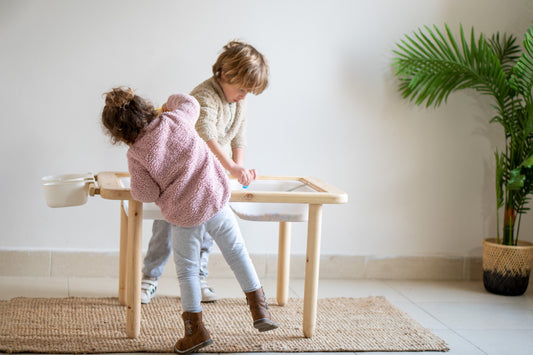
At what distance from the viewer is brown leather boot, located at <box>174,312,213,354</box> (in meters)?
1.86

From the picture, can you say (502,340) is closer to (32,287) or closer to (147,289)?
(147,289)

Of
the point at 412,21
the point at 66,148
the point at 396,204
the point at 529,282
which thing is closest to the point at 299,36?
the point at 412,21

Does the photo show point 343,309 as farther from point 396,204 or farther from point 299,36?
point 299,36

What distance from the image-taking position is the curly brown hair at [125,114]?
1.72 meters

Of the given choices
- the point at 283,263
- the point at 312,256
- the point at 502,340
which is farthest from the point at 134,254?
the point at 502,340

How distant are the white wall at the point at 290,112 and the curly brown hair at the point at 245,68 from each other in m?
0.57

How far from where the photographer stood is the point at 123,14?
2596mm

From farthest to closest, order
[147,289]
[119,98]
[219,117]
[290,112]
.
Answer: [290,112] → [147,289] → [219,117] → [119,98]

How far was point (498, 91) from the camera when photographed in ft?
8.83

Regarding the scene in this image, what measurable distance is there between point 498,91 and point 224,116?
1243 mm

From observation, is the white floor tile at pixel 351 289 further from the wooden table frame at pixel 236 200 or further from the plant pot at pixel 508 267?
the wooden table frame at pixel 236 200


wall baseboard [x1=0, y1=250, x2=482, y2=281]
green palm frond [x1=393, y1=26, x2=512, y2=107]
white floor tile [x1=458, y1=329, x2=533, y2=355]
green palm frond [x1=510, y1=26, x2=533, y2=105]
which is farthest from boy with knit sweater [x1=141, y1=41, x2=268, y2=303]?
green palm frond [x1=510, y1=26, x2=533, y2=105]

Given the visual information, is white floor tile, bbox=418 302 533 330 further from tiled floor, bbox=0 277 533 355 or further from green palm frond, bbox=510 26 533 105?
green palm frond, bbox=510 26 533 105

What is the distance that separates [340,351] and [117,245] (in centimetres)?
116
